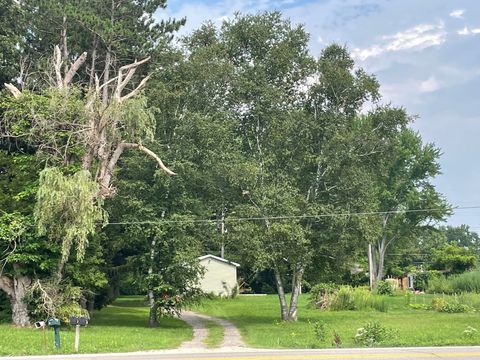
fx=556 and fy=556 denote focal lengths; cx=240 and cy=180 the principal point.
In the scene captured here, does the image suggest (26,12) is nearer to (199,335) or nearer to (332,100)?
(332,100)

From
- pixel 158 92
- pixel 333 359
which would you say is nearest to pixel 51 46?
pixel 158 92

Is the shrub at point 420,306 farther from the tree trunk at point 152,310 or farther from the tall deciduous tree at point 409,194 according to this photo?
the tall deciduous tree at point 409,194

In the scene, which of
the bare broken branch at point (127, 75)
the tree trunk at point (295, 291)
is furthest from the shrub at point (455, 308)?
the bare broken branch at point (127, 75)

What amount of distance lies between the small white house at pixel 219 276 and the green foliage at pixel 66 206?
94.7 ft

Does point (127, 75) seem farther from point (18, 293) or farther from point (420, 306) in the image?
point (420, 306)

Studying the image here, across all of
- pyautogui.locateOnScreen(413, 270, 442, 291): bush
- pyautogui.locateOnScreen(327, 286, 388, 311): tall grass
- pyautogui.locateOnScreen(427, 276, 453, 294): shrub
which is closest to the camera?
pyautogui.locateOnScreen(327, 286, 388, 311): tall grass

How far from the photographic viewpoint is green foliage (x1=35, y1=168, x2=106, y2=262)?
21.2 meters

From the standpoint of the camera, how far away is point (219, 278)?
51469 millimetres

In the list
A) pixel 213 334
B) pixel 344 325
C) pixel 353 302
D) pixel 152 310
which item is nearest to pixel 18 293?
pixel 152 310

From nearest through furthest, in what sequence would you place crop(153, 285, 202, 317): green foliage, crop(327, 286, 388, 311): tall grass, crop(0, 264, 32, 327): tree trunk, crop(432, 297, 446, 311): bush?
1. crop(0, 264, 32, 327): tree trunk
2. crop(153, 285, 202, 317): green foliage
3. crop(432, 297, 446, 311): bush
4. crop(327, 286, 388, 311): tall grass

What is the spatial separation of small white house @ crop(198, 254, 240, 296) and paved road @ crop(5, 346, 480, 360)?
3477 cm

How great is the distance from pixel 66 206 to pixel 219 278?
31.3 meters

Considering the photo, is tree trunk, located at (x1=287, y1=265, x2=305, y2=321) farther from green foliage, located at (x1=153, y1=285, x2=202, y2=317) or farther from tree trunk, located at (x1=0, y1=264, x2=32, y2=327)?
tree trunk, located at (x1=0, y1=264, x2=32, y2=327)

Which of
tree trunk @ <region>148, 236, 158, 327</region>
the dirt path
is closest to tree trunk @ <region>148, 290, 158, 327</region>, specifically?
tree trunk @ <region>148, 236, 158, 327</region>
